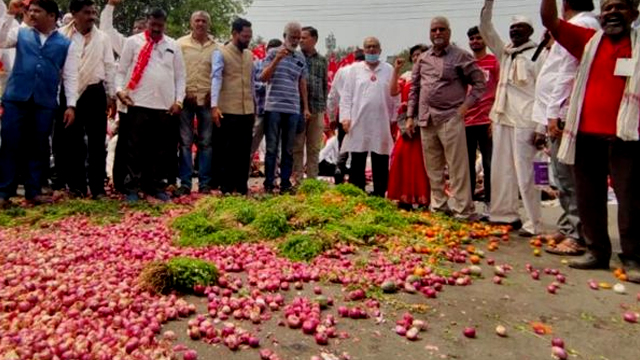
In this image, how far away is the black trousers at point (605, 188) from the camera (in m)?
4.78

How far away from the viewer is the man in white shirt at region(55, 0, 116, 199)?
7.51 m

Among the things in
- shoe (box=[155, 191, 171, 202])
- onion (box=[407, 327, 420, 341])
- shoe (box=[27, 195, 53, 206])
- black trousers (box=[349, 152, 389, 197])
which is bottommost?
onion (box=[407, 327, 420, 341])

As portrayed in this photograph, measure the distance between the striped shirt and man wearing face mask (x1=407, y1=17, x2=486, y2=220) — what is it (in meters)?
2.08

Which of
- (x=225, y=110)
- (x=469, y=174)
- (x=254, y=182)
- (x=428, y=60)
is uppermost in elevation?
(x=428, y=60)

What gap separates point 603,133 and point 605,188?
0.51m

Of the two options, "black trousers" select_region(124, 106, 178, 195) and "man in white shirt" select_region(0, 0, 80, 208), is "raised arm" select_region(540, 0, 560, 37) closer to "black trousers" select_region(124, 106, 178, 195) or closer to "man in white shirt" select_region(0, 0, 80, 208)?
"black trousers" select_region(124, 106, 178, 195)

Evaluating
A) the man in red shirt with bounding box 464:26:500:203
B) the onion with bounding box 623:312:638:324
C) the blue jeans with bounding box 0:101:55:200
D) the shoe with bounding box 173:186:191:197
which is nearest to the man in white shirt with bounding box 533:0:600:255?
the man in red shirt with bounding box 464:26:500:203

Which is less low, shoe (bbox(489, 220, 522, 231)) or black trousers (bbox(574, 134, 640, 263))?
black trousers (bbox(574, 134, 640, 263))

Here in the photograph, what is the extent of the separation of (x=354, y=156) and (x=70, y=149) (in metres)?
3.79

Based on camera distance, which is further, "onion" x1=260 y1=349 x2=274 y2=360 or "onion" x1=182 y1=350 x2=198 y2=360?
"onion" x1=260 y1=349 x2=274 y2=360

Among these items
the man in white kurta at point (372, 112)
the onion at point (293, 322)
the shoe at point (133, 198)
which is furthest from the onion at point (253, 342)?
the man in white kurta at point (372, 112)

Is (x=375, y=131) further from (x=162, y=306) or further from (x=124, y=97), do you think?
(x=162, y=306)

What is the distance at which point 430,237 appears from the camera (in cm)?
582

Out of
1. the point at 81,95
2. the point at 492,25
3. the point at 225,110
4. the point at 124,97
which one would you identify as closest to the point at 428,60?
the point at 492,25
